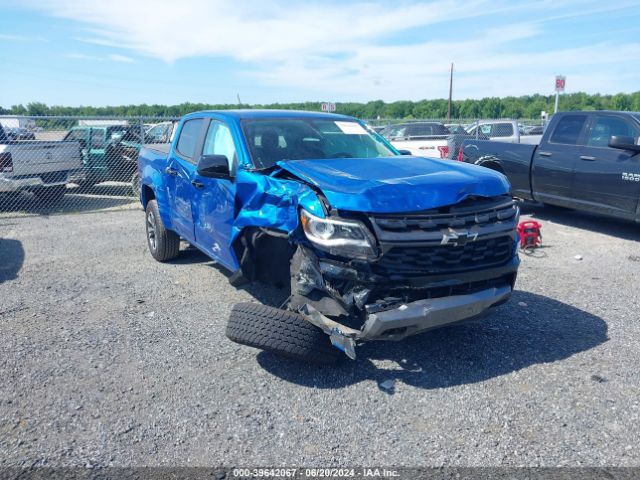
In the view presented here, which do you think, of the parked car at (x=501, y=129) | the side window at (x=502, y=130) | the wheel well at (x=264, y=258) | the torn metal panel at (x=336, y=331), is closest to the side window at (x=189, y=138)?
the wheel well at (x=264, y=258)

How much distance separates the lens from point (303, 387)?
3424 millimetres

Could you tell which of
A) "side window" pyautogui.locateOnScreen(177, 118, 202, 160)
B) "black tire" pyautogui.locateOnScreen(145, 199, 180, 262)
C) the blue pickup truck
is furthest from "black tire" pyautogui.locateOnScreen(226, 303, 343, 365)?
"black tire" pyautogui.locateOnScreen(145, 199, 180, 262)

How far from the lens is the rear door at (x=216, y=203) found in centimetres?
419

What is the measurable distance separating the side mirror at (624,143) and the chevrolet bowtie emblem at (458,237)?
5.02m

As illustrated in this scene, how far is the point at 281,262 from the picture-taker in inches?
151

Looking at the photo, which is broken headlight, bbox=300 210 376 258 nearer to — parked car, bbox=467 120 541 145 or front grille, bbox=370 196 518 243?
front grille, bbox=370 196 518 243

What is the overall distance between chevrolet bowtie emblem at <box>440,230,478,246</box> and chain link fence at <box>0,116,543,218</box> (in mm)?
9266

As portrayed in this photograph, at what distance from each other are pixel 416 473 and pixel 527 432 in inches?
29.6

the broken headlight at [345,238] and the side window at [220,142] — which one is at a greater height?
the side window at [220,142]

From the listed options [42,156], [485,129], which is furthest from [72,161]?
[485,129]

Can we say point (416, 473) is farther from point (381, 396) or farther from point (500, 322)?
point (500, 322)

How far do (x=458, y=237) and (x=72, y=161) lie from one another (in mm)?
10168

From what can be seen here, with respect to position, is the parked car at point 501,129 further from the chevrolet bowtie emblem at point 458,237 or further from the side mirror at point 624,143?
the chevrolet bowtie emblem at point 458,237

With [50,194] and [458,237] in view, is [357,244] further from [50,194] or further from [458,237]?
[50,194]
